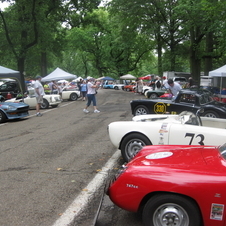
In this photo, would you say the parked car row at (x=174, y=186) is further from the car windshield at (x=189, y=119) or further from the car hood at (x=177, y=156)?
the car windshield at (x=189, y=119)

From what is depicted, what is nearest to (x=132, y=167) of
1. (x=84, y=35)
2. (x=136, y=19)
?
(x=136, y=19)

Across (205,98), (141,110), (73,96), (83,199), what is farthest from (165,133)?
(73,96)

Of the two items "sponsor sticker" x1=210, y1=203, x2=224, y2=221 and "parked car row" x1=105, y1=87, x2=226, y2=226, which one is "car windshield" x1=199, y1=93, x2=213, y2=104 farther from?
"sponsor sticker" x1=210, y1=203, x2=224, y2=221

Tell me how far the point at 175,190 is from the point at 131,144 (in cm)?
267

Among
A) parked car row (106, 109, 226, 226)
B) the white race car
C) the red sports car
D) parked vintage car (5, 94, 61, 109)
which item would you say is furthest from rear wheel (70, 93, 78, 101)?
the red sports car

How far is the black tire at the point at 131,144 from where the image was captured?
17.7 feet

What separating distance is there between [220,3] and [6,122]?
11.5 meters

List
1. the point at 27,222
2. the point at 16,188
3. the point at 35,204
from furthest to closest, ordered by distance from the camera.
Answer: the point at 16,188 < the point at 35,204 < the point at 27,222

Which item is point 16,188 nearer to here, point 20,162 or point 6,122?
point 20,162

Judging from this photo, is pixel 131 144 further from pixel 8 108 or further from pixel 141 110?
pixel 8 108

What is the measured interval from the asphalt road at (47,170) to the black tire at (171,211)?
1.86 feet

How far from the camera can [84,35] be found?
53.2 meters

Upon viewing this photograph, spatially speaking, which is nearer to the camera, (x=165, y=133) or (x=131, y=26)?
(x=165, y=133)

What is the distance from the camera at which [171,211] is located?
289 centimetres
